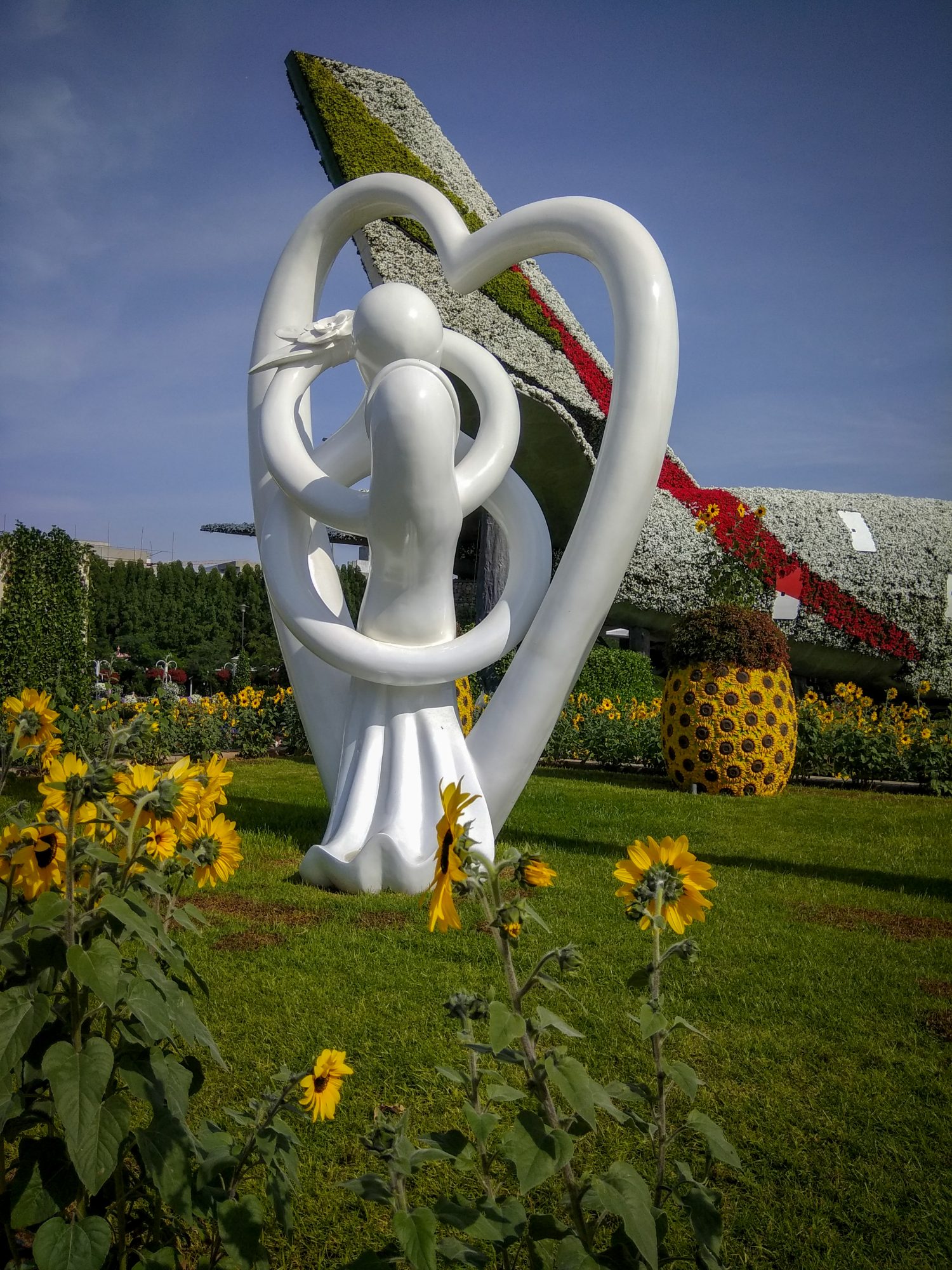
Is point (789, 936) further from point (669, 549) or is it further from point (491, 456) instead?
point (669, 549)

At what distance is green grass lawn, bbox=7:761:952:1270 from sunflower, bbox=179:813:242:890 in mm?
638

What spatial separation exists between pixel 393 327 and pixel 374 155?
834 centimetres

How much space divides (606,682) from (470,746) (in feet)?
28.0

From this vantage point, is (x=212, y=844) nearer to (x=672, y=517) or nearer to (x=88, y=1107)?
(x=88, y=1107)

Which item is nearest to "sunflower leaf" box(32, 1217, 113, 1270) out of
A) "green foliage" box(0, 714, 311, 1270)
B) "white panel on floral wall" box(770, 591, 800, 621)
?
"green foliage" box(0, 714, 311, 1270)

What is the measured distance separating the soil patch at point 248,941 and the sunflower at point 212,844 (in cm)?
204

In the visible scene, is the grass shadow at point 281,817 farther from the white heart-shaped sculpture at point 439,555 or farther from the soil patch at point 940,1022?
the soil patch at point 940,1022

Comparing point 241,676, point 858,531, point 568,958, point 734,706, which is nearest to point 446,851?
point 568,958

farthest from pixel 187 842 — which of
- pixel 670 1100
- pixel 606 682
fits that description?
pixel 606 682

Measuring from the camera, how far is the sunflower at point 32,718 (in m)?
1.54

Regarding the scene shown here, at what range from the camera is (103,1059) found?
1.19 metres

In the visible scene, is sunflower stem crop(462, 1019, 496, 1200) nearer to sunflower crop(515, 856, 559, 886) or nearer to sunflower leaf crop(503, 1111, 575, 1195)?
sunflower leaf crop(503, 1111, 575, 1195)

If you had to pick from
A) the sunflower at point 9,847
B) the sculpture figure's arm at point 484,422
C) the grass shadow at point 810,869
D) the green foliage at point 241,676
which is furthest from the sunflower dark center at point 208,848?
the green foliage at point 241,676

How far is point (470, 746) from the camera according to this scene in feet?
15.3
